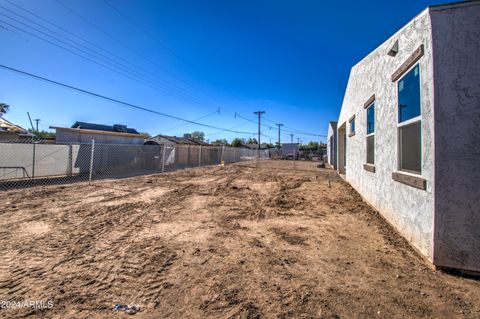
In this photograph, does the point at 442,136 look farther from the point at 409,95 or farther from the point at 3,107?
the point at 3,107

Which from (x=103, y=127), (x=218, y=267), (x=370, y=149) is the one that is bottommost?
(x=218, y=267)

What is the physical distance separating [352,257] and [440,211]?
48.1 inches

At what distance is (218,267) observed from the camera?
110 inches

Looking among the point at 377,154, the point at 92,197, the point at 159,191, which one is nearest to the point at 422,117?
the point at 377,154

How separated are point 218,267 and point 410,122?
375cm

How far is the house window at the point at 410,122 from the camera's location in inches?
131

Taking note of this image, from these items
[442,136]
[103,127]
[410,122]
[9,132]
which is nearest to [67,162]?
[9,132]

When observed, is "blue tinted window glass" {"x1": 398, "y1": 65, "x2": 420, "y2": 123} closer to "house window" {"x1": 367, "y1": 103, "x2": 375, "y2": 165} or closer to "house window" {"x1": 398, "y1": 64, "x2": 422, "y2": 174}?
"house window" {"x1": 398, "y1": 64, "x2": 422, "y2": 174}

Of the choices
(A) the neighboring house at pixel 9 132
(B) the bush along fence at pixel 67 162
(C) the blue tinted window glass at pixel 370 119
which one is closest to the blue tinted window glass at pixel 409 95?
(C) the blue tinted window glass at pixel 370 119

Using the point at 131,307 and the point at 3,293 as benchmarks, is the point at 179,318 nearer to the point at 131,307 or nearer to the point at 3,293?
the point at 131,307

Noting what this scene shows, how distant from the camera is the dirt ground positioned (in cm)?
207

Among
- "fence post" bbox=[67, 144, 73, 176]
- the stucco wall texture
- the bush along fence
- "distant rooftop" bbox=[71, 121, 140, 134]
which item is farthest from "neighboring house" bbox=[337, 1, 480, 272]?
"distant rooftop" bbox=[71, 121, 140, 134]

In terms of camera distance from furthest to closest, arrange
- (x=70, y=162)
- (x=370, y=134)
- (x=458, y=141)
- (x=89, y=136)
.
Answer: (x=89, y=136)
(x=70, y=162)
(x=370, y=134)
(x=458, y=141)

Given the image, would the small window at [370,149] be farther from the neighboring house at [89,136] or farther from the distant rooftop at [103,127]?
the distant rooftop at [103,127]
